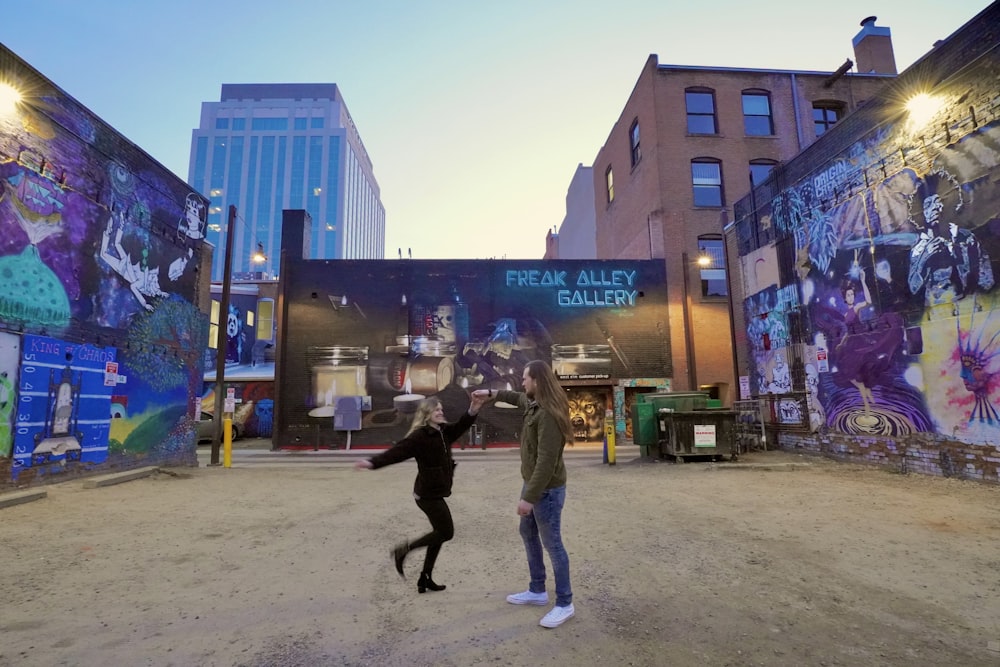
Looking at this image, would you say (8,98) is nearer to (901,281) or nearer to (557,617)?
(557,617)

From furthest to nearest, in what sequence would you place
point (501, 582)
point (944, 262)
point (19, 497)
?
point (944, 262), point (19, 497), point (501, 582)

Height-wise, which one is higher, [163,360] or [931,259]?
[931,259]

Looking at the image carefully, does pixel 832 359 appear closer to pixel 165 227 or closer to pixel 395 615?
pixel 395 615

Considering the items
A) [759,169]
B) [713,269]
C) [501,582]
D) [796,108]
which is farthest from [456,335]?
[796,108]

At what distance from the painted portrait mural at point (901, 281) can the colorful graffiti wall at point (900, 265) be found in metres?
0.02

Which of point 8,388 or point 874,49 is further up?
point 874,49

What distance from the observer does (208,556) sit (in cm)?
530

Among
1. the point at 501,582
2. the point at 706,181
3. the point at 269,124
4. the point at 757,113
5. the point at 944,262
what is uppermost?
the point at 269,124

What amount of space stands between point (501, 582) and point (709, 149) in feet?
75.0

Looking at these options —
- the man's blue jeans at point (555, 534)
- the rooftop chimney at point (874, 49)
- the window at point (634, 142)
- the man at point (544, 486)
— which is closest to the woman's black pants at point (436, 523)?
the man at point (544, 486)

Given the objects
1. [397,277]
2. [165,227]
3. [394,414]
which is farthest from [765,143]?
[165,227]

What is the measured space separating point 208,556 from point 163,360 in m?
9.63

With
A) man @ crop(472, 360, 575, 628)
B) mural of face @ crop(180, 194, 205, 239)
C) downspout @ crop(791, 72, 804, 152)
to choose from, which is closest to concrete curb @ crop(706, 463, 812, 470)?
man @ crop(472, 360, 575, 628)

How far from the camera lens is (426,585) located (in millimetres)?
4148
